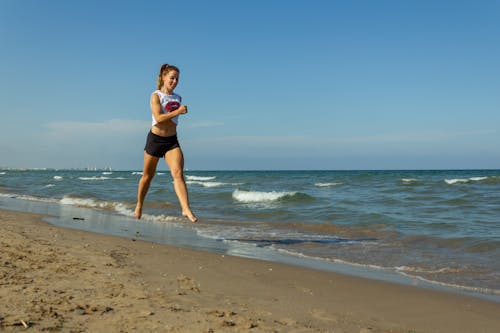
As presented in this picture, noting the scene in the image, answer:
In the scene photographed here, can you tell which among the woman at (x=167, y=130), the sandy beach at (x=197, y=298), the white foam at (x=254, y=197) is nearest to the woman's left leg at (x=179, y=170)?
the woman at (x=167, y=130)

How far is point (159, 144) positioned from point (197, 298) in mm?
2678

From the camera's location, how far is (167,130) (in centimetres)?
583

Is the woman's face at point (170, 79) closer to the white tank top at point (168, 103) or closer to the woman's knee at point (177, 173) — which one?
the white tank top at point (168, 103)

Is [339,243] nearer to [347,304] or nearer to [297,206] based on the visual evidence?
[347,304]

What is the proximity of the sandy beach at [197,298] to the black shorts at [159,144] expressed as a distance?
4.09ft

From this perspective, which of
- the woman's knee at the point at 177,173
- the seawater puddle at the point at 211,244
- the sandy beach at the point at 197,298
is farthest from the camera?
the woman's knee at the point at 177,173

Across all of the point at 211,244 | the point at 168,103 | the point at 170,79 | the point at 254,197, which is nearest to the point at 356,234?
the point at 211,244

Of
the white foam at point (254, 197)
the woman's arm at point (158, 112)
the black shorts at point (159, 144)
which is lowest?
the white foam at point (254, 197)

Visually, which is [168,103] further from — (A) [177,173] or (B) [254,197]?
(B) [254,197]

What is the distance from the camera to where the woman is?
5656mm

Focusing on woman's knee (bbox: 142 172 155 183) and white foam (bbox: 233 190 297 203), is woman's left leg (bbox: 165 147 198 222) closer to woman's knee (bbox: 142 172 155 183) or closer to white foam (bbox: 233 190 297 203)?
woman's knee (bbox: 142 172 155 183)

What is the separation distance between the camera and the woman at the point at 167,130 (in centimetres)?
566

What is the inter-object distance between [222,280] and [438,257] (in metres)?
3.74

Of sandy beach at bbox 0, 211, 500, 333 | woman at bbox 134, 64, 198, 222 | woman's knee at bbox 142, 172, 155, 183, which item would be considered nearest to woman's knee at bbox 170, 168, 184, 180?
woman at bbox 134, 64, 198, 222
